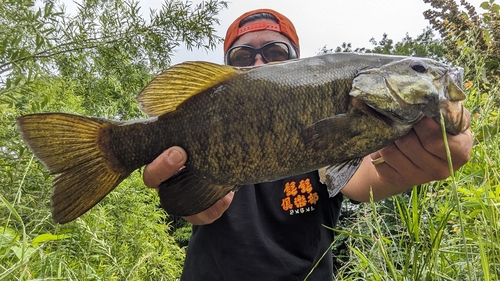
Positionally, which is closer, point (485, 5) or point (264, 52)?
point (264, 52)

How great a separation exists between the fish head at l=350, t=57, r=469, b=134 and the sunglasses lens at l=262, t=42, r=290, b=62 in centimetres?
136

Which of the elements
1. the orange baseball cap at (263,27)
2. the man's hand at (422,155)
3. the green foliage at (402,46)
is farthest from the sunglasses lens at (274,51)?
the green foliage at (402,46)

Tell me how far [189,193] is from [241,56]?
1.43 metres

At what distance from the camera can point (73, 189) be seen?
1189mm

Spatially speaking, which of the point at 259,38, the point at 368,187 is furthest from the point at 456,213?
the point at 259,38

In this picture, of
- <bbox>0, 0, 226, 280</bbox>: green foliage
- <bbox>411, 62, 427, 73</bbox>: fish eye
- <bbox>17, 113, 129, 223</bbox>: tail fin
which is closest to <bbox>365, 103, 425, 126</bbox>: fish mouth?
<bbox>411, 62, 427, 73</bbox>: fish eye

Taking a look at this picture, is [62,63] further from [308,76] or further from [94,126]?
[308,76]

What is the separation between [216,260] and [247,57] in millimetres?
1278

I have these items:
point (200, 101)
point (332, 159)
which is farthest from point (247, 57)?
point (332, 159)

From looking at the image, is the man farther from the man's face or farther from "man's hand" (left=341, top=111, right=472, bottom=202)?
the man's face

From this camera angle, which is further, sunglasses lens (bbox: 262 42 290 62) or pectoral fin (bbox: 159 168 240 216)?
sunglasses lens (bbox: 262 42 290 62)

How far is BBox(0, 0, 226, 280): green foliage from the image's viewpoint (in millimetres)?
1949

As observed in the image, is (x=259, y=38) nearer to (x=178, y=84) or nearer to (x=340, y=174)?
(x=178, y=84)

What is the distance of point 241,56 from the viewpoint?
2.50 m
